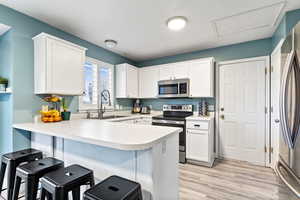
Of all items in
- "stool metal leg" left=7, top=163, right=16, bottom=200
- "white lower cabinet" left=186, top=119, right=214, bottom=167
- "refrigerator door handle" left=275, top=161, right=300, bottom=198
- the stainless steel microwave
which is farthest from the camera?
the stainless steel microwave

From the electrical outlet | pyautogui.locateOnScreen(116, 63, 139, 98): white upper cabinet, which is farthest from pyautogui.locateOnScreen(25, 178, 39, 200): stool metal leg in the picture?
the electrical outlet

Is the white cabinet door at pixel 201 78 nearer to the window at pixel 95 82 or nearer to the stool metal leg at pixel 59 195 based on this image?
the window at pixel 95 82

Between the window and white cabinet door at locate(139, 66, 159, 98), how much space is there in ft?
2.75

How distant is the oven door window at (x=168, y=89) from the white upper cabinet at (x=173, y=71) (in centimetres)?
20

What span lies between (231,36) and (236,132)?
1973mm

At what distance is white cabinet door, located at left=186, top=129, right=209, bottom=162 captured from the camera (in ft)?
9.15

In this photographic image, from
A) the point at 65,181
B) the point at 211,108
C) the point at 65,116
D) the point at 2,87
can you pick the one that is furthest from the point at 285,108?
the point at 2,87

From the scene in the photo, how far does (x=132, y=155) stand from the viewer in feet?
3.98

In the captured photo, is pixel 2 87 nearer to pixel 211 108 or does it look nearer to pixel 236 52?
pixel 211 108

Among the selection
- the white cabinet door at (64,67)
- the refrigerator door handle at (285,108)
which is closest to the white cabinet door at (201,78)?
the refrigerator door handle at (285,108)

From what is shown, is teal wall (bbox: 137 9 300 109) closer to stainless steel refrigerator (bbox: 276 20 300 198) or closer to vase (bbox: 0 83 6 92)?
stainless steel refrigerator (bbox: 276 20 300 198)

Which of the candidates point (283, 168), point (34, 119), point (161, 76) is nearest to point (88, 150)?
point (34, 119)

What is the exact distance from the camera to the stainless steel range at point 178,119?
3.00 m

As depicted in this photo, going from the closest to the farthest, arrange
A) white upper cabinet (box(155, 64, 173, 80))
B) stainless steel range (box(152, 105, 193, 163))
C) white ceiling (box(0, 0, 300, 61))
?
white ceiling (box(0, 0, 300, 61)) < stainless steel range (box(152, 105, 193, 163)) < white upper cabinet (box(155, 64, 173, 80))
